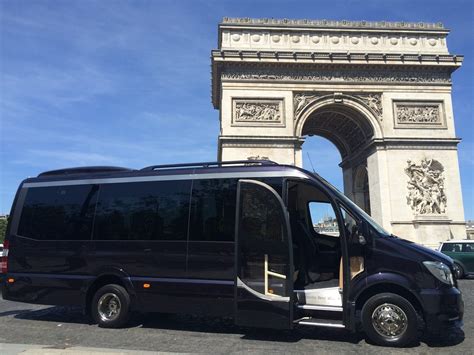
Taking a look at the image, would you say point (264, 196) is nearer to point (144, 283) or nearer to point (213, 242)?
point (213, 242)

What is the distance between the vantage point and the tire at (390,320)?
17.8 ft

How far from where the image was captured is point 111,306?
7.01 metres

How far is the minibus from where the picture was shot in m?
5.62

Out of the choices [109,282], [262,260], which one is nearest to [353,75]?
[262,260]

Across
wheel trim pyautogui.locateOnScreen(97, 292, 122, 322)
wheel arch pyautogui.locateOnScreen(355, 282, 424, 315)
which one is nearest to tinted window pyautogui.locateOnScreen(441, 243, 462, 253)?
wheel arch pyautogui.locateOnScreen(355, 282, 424, 315)

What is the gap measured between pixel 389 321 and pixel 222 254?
2.43 meters

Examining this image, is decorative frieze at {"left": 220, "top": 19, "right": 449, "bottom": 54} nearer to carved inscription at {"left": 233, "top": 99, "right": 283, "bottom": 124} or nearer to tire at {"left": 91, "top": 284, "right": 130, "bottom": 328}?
carved inscription at {"left": 233, "top": 99, "right": 283, "bottom": 124}

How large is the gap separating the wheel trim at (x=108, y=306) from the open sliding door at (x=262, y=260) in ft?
7.19

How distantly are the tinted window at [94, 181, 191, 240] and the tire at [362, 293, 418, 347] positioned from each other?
2.89 metres

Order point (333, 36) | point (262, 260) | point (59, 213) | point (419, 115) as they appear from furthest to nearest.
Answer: point (333, 36)
point (419, 115)
point (59, 213)
point (262, 260)

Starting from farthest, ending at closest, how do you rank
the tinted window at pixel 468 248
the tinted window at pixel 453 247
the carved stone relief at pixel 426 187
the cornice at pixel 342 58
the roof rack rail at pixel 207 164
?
1. the cornice at pixel 342 58
2. the carved stone relief at pixel 426 187
3. the tinted window at pixel 453 247
4. the tinted window at pixel 468 248
5. the roof rack rail at pixel 207 164

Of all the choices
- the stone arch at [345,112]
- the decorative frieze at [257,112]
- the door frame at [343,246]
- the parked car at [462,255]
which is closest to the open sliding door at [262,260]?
the door frame at [343,246]

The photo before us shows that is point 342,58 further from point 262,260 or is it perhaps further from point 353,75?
point 262,260

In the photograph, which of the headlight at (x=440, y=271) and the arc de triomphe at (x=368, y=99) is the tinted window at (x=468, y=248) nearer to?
the arc de triomphe at (x=368, y=99)
